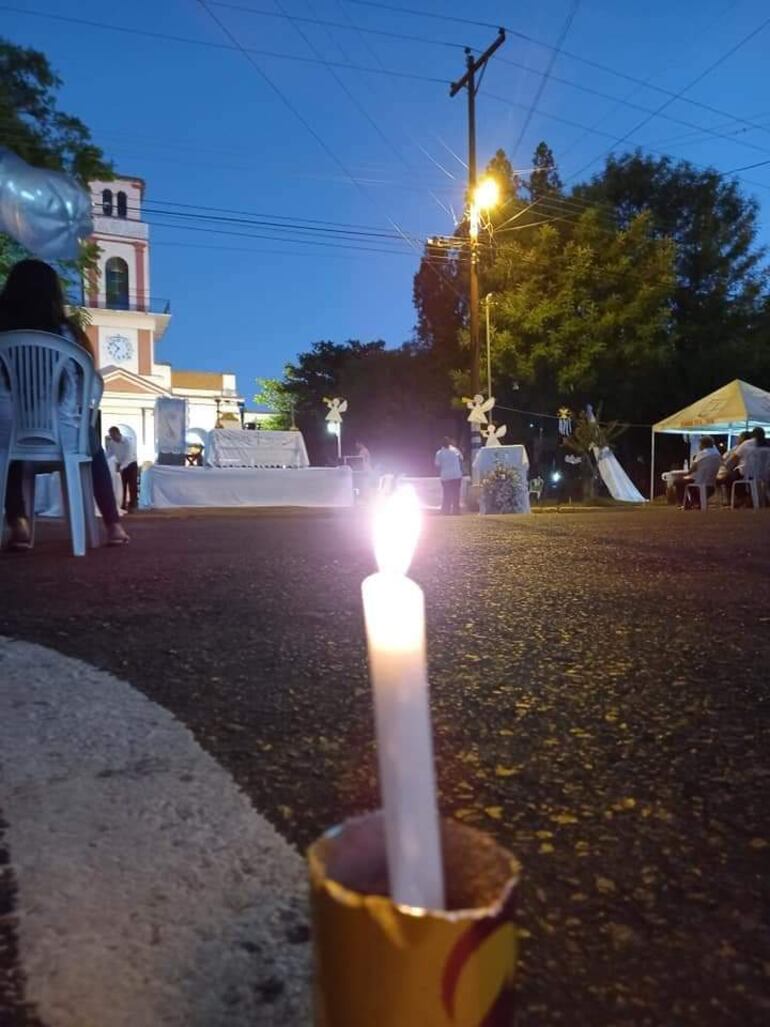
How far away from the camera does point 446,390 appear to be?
91.6 feet

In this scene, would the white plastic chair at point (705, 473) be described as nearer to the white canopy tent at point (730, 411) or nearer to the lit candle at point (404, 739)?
the white canopy tent at point (730, 411)

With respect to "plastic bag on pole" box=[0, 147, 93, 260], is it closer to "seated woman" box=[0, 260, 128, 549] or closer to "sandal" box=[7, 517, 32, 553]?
"seated woman" box=[0, 260, 128, 549]

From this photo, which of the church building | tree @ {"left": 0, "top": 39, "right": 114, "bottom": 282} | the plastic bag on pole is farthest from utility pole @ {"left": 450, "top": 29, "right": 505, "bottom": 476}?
the church building

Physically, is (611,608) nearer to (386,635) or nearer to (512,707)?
(512,707)

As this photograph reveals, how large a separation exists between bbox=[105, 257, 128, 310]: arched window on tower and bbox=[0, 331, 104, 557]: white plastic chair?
39.1m

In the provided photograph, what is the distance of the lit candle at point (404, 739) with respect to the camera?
1.15 ft

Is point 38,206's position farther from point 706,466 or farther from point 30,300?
point 706,466


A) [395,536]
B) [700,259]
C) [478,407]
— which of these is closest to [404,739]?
[395,536]

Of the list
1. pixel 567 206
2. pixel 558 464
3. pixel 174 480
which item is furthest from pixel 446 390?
pixel 174 480

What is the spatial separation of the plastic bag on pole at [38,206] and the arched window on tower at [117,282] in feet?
118

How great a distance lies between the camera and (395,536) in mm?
427

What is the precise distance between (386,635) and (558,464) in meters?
26.1

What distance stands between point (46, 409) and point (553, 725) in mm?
3077

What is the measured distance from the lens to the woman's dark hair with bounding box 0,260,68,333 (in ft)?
12.0
